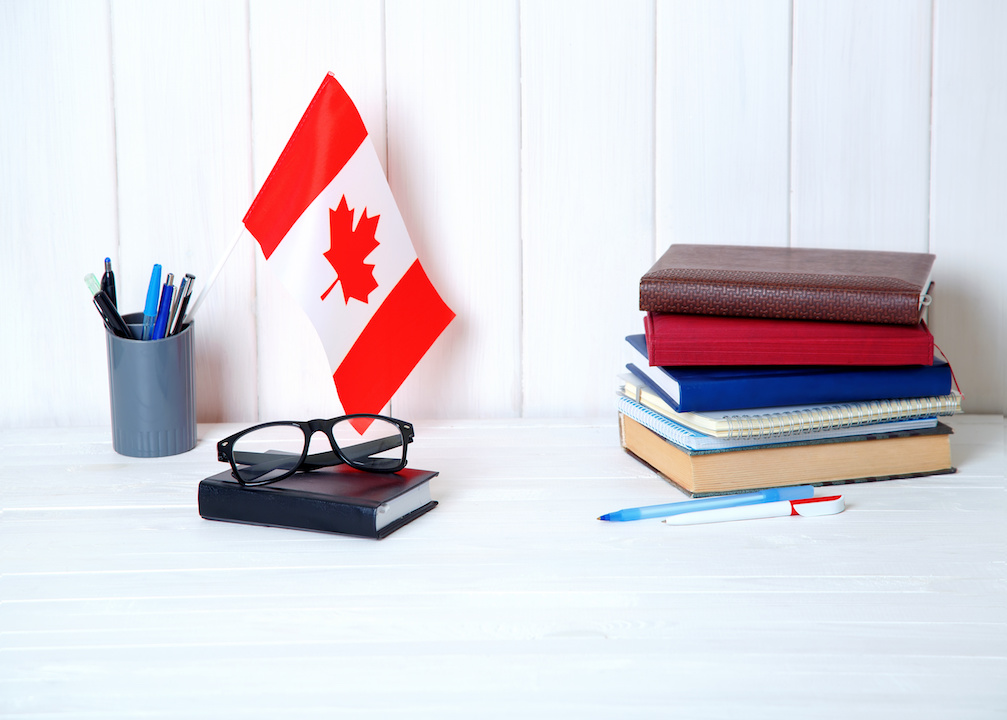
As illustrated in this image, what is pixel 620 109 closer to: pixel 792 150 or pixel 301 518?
pixel 792 150

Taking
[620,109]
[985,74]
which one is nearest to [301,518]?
[620,109]

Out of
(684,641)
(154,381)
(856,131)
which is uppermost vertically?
(856,131)

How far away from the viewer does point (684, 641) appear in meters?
0.55

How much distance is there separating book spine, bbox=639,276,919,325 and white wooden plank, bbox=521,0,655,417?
278 mm

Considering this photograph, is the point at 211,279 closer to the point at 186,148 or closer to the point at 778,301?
the point at 186,148

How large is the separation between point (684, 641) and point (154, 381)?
68cm

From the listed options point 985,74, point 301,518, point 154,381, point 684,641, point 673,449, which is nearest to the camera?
point 684,641

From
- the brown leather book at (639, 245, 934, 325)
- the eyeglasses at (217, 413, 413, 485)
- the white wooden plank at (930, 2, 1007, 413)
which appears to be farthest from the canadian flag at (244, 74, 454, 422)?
the white wooden plank at (930, 2, 1007, 413)

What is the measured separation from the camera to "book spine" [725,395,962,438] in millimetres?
805

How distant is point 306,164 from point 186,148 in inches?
8.3

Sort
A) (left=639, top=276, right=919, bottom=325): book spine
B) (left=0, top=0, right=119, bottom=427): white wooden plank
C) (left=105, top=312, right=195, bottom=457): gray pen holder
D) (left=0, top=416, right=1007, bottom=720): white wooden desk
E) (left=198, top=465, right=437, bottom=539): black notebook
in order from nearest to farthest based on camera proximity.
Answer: (left=0, top=416, right=1007, bottom=720): white wooden desk < (left=198, top=465, right=437, bottom=539): black notebook < (left=639, top=276, right=919, bottom=325): book spine < (left=105, top=312, right=195, bottom=457): gray pen holder < (left=0, top=0, right=119, bottom=427): white wooden plank

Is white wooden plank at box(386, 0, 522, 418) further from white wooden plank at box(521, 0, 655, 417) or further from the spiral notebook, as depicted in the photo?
the spiral notebook

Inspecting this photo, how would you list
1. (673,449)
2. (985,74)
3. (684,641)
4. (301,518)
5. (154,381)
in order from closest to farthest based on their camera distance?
(684,641)
(301,518)
(673,449)
(154,381)
(985,74)

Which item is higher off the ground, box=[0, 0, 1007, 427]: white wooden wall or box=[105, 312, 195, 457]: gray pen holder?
box=[0, 0, 1007, 427]: white wooden wall
